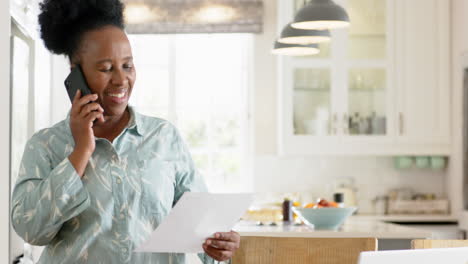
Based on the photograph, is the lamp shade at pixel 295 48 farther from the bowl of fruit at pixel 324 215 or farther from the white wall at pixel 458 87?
the white wall at pixel 458 87

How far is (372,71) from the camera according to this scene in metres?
5.66

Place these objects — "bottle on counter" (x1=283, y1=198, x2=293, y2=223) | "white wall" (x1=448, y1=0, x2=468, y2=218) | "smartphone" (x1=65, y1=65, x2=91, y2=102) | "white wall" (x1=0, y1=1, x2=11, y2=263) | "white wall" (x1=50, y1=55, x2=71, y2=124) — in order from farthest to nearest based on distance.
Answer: "white wall" (x1=448, y1=0, x2=468, y2=218) < "white wall" (x1=50, y1=55, x2=71, y2=124) < "bottle on counter" (x1=283, y1=198, x2=293, y2=223) < "smartphone" (x1=65, y1=65, x2=91, y2=102) < "white wall" (x1=0, y1=1, x2=11, y2=263)

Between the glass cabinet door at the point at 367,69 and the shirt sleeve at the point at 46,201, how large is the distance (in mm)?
4184

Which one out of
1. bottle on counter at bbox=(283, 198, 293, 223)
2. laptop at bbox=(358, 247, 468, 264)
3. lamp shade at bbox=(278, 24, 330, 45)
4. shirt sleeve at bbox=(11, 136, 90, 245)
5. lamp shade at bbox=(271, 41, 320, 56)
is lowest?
bottle on counter at bbox=(283, 198, 293, 223)

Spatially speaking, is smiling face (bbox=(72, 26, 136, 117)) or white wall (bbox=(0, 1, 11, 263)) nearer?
white wall (bbox=(0, 1, 11, 263))

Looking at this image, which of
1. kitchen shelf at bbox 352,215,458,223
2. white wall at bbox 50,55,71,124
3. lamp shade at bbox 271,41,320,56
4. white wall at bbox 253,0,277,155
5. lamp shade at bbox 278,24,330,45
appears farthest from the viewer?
white wall at bbox 253,0,277,155

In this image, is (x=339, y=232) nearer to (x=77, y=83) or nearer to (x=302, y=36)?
(x=302, y=36)

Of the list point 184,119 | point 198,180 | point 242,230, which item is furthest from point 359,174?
point 198,180

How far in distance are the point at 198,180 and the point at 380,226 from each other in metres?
2.11

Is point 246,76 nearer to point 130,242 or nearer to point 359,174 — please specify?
point 359,174

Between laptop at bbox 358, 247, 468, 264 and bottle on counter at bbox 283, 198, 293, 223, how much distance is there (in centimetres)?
258

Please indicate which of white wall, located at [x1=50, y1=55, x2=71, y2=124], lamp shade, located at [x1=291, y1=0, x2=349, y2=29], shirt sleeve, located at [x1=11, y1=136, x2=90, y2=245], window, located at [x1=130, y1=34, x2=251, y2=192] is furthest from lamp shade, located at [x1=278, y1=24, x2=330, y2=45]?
shirt sleeve, located at [x1=11, y1=136, x2=90, y2=245]

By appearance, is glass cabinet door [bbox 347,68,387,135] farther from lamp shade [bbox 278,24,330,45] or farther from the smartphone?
the smartphone

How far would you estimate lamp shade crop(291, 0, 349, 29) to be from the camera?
149 inches
